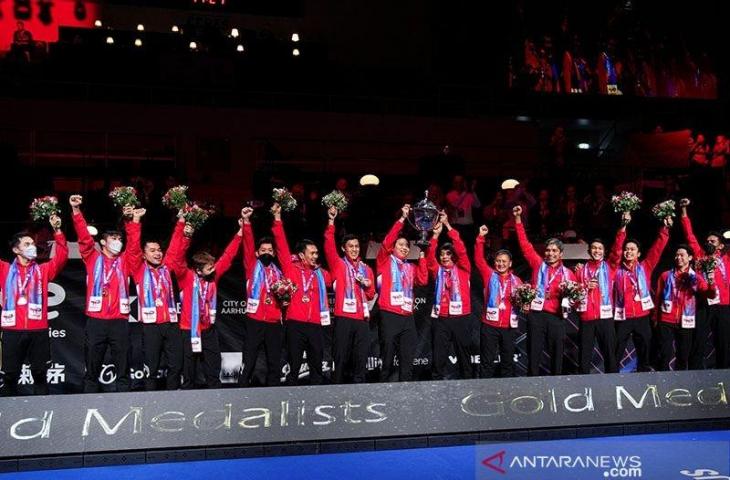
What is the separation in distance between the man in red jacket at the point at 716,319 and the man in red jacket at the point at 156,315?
579 cm

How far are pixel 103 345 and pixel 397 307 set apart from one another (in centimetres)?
302

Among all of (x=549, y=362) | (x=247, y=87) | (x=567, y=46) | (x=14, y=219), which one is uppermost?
(x=567, y=46)

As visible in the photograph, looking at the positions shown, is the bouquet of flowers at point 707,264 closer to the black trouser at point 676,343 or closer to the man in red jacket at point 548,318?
the black trouser at point 676,343

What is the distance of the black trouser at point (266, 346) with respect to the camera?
905 centimetres

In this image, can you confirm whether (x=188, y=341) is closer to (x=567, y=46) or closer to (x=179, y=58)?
(x=179, y=58)

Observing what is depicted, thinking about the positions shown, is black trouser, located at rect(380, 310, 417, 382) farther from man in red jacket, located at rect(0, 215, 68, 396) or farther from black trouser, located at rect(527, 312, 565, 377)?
man in red jacket, located at rect(0, 215, 68, 396)

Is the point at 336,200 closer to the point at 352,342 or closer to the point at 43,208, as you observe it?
the point at 352,342

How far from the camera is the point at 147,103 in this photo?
14422 millimetres

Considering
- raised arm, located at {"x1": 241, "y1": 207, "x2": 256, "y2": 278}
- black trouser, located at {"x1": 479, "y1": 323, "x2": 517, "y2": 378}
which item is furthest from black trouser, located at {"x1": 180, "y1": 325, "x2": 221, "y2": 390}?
black trouser, located at {"x1": 479, "y1": 323, "x2": 517, "y2": 378}

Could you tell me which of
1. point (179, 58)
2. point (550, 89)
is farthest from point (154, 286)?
point (550, 89)

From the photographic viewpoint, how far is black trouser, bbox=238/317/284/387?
9055 millimetres

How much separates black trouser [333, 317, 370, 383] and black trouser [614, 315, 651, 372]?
2924mm

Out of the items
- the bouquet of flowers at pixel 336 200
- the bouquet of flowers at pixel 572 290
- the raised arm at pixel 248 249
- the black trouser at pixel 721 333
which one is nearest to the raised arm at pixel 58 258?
the raised arm at pixel 248 249

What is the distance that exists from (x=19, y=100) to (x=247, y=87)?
12.1ft
